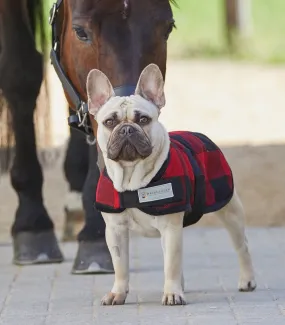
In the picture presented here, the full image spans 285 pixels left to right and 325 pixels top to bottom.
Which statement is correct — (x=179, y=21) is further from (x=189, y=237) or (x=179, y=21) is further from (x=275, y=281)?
(x=275, y=281)

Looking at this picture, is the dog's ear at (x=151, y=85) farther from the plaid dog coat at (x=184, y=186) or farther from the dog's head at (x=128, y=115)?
the plaid dog coat at (x=184, y=186)

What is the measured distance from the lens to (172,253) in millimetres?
5375

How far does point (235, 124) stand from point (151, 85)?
27.1 feet

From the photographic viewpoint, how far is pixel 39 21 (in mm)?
7391

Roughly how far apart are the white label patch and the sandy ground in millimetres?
3008

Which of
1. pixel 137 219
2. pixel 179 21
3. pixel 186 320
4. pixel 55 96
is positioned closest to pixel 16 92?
pixel 137 219

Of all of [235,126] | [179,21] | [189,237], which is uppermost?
[189,237]

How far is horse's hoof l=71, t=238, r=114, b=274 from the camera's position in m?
6.58

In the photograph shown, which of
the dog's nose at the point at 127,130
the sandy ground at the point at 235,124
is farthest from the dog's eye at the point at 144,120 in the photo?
the sandy ground at the point at 235,124

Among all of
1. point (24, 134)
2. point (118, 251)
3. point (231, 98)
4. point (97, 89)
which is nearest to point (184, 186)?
point (118, 251)

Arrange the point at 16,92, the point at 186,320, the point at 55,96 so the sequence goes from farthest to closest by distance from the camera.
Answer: the point at 55,96, the point at 16,92, the point at 186,320

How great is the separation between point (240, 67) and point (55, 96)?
11.5 feet

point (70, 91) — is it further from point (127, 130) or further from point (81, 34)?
point (127, 130)

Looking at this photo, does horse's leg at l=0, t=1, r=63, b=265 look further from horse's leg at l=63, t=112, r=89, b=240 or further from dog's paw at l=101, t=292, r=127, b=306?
dog's paw at l=101, t=292, r=127, b=306
